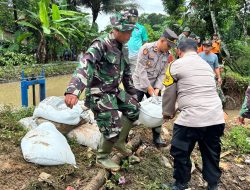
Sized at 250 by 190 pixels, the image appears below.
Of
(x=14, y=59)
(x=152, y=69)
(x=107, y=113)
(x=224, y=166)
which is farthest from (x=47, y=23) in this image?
(x=107, y=113)

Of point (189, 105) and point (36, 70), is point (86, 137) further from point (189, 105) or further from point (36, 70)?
point (36, 70)

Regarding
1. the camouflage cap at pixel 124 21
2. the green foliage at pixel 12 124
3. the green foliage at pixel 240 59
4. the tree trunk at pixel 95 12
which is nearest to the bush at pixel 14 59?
the green foliage at pixel 240 59

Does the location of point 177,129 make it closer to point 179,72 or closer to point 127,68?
point 179,72

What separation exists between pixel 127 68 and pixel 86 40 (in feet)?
45.4

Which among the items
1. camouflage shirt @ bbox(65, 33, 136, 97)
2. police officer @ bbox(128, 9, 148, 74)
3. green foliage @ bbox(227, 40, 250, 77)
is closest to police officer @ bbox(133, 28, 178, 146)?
camouflage shirt @ bbox(65, 33, 136, 97)

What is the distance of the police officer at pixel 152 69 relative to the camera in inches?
177

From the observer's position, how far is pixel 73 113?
4051 mm

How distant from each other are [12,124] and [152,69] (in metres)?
1.83

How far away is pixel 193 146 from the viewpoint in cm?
349

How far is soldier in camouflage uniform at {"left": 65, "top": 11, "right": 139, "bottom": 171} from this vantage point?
3239mm

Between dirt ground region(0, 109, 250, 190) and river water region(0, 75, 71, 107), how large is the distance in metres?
4.57

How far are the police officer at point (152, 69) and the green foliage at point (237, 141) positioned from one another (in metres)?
1.26

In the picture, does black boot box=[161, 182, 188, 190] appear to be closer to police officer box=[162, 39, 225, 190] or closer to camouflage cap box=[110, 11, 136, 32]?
police officer box=[162, 39, 225, 190]

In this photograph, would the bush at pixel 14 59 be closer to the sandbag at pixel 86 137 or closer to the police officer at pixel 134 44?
the police officer at pixel 134 44
